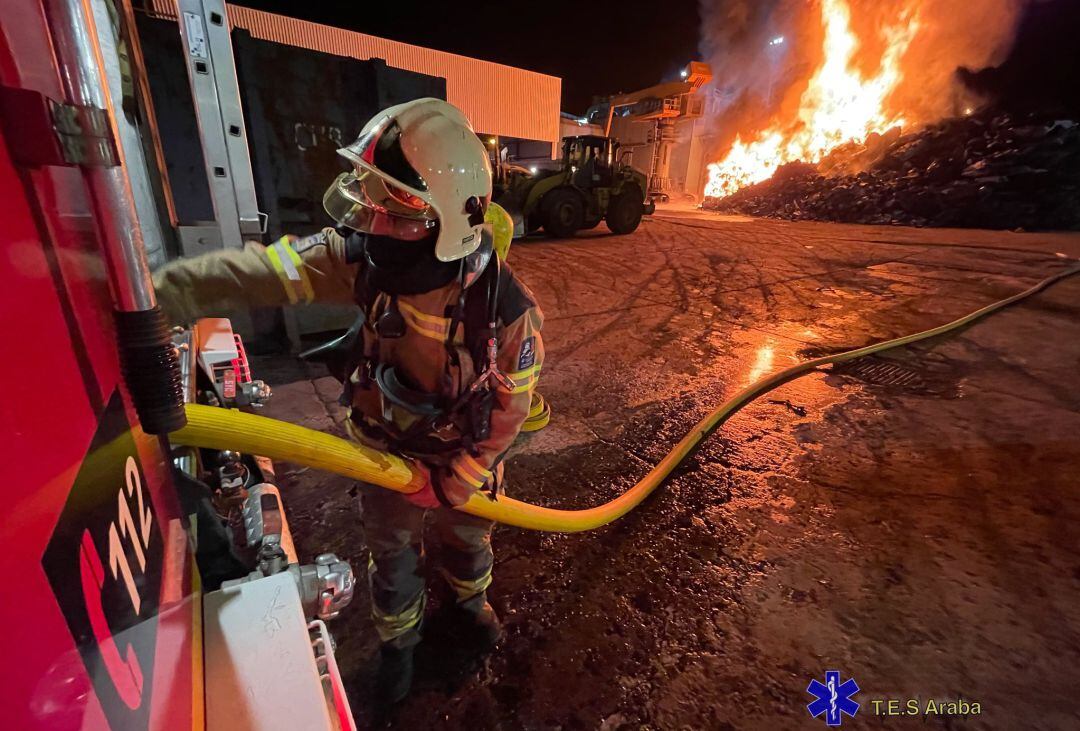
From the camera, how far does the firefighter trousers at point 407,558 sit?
166 centimetres

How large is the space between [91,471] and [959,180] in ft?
61.1

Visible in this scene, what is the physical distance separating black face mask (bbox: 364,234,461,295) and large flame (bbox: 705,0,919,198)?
22425 millimetres

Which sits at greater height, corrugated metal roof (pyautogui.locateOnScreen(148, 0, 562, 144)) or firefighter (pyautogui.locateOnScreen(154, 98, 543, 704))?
corrugated metal roof (pyautogui.locateOnScreen(148, 0, 562, 144))

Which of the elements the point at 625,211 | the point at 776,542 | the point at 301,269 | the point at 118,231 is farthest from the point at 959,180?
the point at 118,231

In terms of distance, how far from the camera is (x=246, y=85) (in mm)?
3695

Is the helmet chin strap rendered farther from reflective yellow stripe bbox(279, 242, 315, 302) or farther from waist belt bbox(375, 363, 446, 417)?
reflective yellow stripe bbox(279, 242, 315, 302)

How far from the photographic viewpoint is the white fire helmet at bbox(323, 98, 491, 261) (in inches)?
51.9

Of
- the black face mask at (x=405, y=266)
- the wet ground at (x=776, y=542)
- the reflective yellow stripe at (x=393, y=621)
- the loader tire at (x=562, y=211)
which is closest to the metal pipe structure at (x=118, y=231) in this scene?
the black face mask at (x=405, y=266)

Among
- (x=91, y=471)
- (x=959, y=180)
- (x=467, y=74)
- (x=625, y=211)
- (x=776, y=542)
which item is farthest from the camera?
(x=467, y=74)

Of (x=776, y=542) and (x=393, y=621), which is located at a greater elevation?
(x=393, y=621)

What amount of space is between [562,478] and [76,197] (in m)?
2.63

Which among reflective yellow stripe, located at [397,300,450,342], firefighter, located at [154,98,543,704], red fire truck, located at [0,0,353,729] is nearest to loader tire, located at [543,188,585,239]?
firefighter, located at [154,98,543,704]

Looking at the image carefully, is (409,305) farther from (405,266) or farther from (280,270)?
(280,270)

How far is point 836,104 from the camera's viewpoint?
68.9ft
